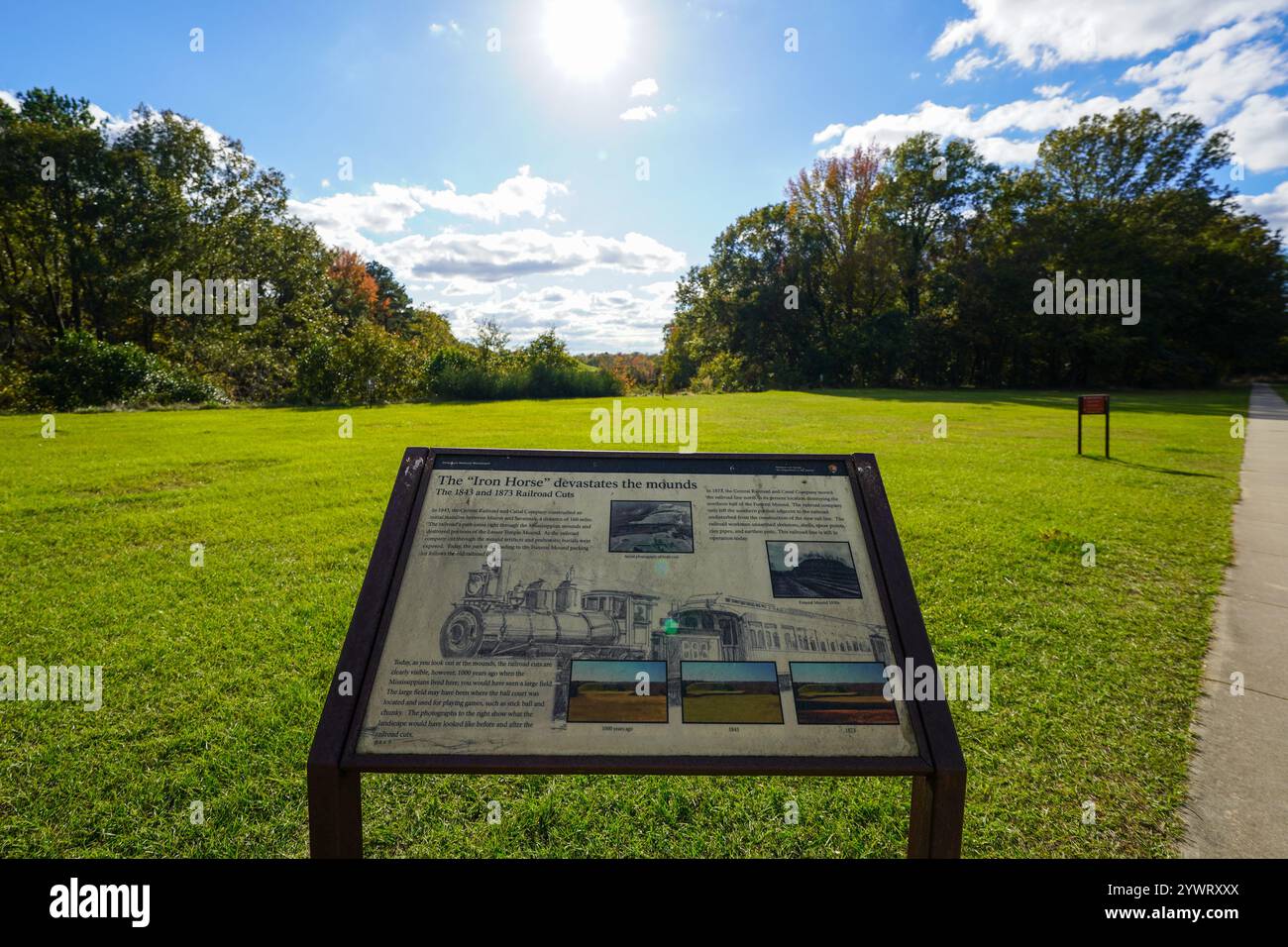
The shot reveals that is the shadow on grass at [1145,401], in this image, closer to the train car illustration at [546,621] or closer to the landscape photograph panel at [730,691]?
the landscape photograph panel at [730,691]

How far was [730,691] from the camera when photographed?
1999mm

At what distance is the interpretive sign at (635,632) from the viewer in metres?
1.88

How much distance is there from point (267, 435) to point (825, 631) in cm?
1386

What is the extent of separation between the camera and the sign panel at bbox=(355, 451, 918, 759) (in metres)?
1.92

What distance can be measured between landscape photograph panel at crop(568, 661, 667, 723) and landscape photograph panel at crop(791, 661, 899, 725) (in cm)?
42

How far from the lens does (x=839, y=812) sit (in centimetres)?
266

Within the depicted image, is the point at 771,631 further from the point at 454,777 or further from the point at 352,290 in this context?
the point at 352,290

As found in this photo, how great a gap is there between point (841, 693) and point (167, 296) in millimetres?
30845

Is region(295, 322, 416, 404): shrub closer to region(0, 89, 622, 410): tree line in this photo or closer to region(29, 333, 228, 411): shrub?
region(0, 89, 622, 410): tree line

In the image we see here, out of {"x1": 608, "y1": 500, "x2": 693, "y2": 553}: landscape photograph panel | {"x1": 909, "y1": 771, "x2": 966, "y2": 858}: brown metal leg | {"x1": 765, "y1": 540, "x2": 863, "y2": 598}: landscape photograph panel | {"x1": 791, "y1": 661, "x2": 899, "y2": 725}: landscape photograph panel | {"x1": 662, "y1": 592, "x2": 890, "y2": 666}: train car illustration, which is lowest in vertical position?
{"x1": 909, "y1": 771, "x2": 966, "y2": 858}: brown metal leg

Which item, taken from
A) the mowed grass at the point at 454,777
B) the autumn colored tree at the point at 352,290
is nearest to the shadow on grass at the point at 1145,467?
the mowed grass at the point at 454,777

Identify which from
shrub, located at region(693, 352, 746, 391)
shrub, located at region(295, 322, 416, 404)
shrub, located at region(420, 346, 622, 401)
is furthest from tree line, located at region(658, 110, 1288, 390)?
shrub, located at region(295, 322, 416, 404)

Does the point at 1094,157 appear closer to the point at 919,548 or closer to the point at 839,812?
the point at 919,548
